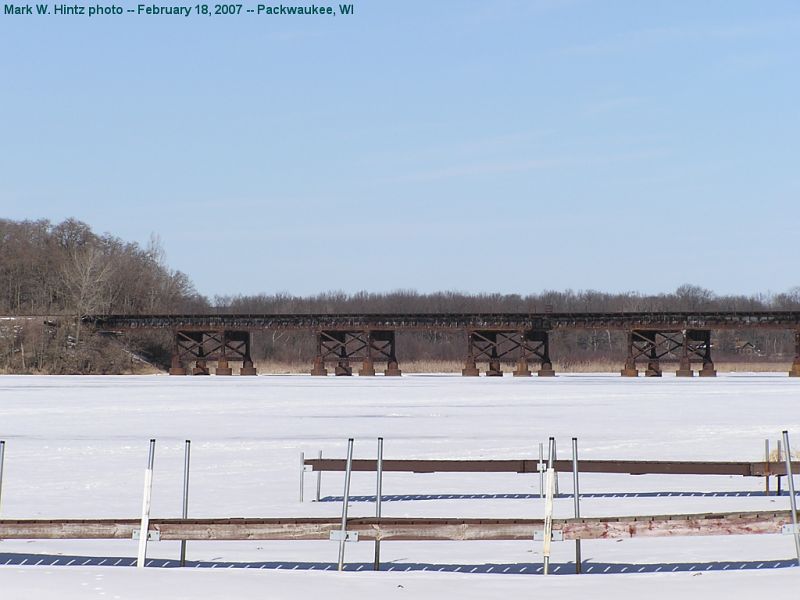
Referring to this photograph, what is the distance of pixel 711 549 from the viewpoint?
12.7m

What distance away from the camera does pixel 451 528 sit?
455 inches

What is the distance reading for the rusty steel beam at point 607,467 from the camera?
15.9 metres

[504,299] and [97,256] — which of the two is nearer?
[97,256]

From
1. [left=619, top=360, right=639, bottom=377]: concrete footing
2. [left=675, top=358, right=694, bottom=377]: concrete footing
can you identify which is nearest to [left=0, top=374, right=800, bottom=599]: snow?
[left=619, top=360, right=639, bottom=377]: concrete footing

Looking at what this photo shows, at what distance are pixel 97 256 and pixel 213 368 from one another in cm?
1419

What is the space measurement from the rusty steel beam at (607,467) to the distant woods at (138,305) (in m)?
69.1

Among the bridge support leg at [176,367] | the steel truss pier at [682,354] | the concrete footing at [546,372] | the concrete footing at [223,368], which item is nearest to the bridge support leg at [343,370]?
the concrete footing at [223,368]

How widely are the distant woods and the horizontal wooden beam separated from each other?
73903mm

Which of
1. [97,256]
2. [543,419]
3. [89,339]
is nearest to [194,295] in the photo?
[97,256]

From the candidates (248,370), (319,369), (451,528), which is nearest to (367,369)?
(319,369)

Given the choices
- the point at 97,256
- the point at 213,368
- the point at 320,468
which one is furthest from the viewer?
the point at 97,256

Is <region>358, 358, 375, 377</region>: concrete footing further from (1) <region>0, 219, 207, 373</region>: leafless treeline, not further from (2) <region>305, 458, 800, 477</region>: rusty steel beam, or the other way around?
(2) <region>305, 458, 800, 477</region>: rusty steel beam

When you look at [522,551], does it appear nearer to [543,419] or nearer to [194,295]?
[543,419]

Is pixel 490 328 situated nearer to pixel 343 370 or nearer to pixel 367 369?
pixel 367 369
